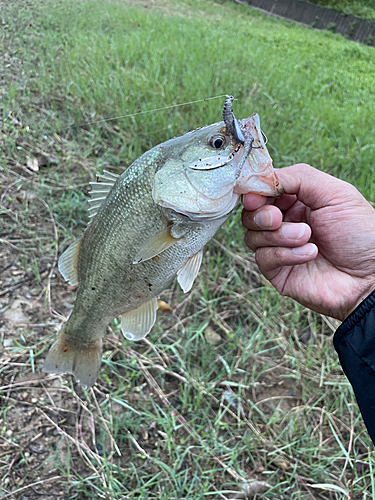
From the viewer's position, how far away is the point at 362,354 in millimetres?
1326

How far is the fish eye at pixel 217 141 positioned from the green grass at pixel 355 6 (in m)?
6.10

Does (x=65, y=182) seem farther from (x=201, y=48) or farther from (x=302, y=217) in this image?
(x=201, y=48)

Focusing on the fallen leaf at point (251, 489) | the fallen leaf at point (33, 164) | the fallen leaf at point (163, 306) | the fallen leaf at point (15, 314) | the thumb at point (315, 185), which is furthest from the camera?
the fallen leaf at point (33, 164)

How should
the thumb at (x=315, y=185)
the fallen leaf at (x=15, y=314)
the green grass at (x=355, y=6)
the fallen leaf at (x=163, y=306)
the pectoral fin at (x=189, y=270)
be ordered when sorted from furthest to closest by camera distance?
the green grass at (x=355, y=6), the fallen leaf at (x=163, y=306), the fallen leaf at (x=15, y=314), the thumb at (x=315, y=185), the pectoral fin at (x=189, y=270)

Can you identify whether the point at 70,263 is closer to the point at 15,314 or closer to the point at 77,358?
the point at 77,358

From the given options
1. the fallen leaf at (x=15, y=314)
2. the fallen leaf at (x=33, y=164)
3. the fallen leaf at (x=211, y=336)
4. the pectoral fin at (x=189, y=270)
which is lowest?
the fallen leaf at (x=15, y=314)

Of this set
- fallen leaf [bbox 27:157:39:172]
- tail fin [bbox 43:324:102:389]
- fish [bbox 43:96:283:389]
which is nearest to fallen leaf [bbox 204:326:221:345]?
tail fin [bbox 43:324:102:389]

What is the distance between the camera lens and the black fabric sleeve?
1.28 metres

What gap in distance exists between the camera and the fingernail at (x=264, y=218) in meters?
1.37

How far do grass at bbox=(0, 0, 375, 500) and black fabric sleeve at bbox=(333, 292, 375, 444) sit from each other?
2.53 ft

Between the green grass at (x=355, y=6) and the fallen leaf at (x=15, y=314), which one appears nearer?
the fallen leaf at (x=15, y=314)

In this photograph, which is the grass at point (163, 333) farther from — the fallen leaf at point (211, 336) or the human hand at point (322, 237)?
the human hand at point (322, 237)

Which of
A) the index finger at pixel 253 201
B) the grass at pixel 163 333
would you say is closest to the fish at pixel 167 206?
the index finger at pixel 253 201

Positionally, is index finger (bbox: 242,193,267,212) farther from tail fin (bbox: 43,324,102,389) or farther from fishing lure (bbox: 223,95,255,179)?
tail fin (bbox: 43,324,102,389)
